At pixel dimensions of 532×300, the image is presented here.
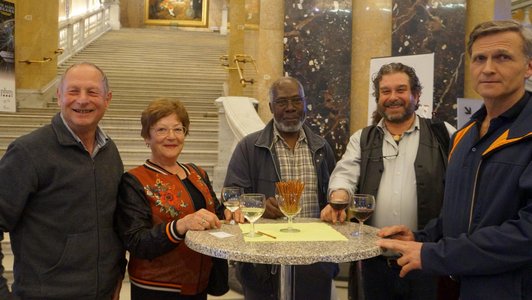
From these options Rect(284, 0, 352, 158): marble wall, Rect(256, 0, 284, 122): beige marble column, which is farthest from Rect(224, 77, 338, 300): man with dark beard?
Rect(256, 0, 284, 122): beige marble column

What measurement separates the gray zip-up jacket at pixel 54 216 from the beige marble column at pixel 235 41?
666 centimetres

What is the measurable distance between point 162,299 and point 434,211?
4.00 feet

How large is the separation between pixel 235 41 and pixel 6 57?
388 cm

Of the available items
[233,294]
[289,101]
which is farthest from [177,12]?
[289,101]

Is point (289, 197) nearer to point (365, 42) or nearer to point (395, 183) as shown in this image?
point (395, 183)

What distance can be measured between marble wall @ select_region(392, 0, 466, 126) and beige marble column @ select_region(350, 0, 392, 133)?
247mm

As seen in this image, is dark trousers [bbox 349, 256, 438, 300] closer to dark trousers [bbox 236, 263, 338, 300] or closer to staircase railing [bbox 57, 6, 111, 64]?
A: dark trousers [bbox 236, 263, 338, 300]

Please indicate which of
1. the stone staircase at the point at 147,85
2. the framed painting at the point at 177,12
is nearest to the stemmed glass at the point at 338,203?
the stone staircase at the point at 147,85

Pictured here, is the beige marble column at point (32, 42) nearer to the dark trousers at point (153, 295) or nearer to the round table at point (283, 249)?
the dark trousers at point (153, 295)

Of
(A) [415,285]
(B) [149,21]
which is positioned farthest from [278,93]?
(B) [149,21]

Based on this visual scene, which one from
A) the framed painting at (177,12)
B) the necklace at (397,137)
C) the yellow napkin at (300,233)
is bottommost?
the yellow napkin at (300,233)

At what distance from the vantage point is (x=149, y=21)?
20.7 meters

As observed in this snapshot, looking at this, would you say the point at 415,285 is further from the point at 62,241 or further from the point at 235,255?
the point at 62,241

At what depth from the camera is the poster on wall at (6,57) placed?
7.67 metres
